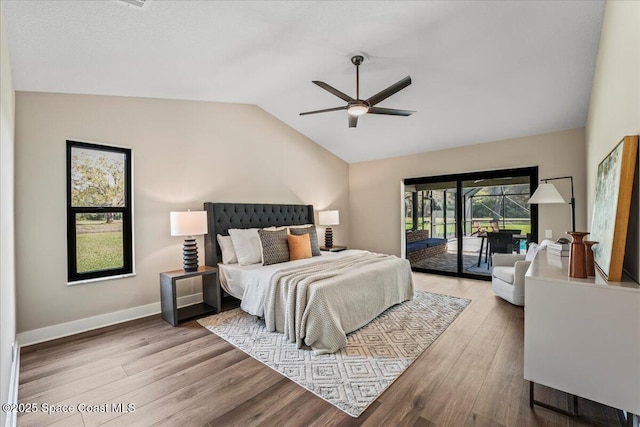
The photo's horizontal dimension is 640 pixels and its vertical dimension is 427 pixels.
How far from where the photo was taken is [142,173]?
361 cm

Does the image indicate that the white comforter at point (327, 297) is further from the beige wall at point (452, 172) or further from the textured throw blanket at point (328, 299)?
the beige wall at point (452, 172)

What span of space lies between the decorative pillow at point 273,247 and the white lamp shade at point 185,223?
81 cm

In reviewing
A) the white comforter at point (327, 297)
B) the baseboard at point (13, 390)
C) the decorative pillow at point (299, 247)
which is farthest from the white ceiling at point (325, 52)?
the baseboard at point (13, 390)

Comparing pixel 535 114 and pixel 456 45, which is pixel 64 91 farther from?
pixel 535 114

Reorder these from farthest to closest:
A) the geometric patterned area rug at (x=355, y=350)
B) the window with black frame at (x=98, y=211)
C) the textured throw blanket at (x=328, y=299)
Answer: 1. the window with black frame at (x=98, y=211)
2. the textured throw blanket at (x=328, y=299)
3. the geometric patterned area rug at (x=355, y=350)

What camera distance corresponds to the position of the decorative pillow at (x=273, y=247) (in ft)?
12.6

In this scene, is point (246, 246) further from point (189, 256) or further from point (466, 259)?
point (466, 259)

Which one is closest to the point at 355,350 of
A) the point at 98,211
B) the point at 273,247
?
the point at 273,247

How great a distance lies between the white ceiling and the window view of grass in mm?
1463

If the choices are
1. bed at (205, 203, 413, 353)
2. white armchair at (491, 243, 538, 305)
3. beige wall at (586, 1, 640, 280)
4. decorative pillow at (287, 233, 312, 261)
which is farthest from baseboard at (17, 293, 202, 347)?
beige wall at (586, 1, 640, 280)

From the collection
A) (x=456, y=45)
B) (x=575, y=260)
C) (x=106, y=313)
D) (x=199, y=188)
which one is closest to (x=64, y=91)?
(x=199, y=188)

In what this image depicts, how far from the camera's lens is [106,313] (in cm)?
332

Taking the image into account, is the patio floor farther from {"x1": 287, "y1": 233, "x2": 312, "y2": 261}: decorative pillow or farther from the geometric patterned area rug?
{"x1": 287, "y1": 233, "x2": 312, "y2": 261}: decorative pillow

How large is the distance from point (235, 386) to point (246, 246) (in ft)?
6.71
